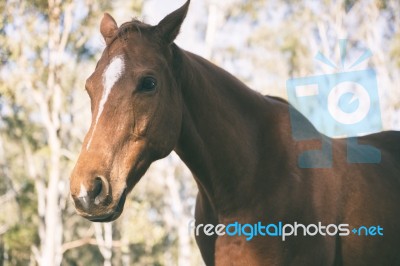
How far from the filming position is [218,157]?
3500mm

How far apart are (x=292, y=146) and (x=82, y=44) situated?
47.3ft

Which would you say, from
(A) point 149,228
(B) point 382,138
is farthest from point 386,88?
(B) point 382,138

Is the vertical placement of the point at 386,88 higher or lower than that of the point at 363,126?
higher

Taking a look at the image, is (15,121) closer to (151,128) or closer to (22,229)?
(22,229)

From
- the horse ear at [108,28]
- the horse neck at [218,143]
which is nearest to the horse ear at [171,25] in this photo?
the horse neck at [218,143]

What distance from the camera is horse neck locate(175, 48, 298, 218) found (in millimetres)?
3443

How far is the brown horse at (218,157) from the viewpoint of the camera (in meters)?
2.88

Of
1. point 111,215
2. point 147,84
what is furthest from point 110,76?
point 111,215

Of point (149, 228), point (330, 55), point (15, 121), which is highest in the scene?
point (330, 55)

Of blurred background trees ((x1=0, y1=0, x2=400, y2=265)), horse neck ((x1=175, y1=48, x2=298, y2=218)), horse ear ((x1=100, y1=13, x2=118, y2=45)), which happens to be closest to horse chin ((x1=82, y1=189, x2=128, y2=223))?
horse neck ((x1=175, y1=48, x2=298, y2=218))

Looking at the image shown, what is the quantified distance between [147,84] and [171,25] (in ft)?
1.60

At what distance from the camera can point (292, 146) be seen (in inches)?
144

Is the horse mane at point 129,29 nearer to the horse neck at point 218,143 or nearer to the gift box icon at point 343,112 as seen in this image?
the horse neck at point 218,143

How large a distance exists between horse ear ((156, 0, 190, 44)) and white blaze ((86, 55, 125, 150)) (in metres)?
0.38
